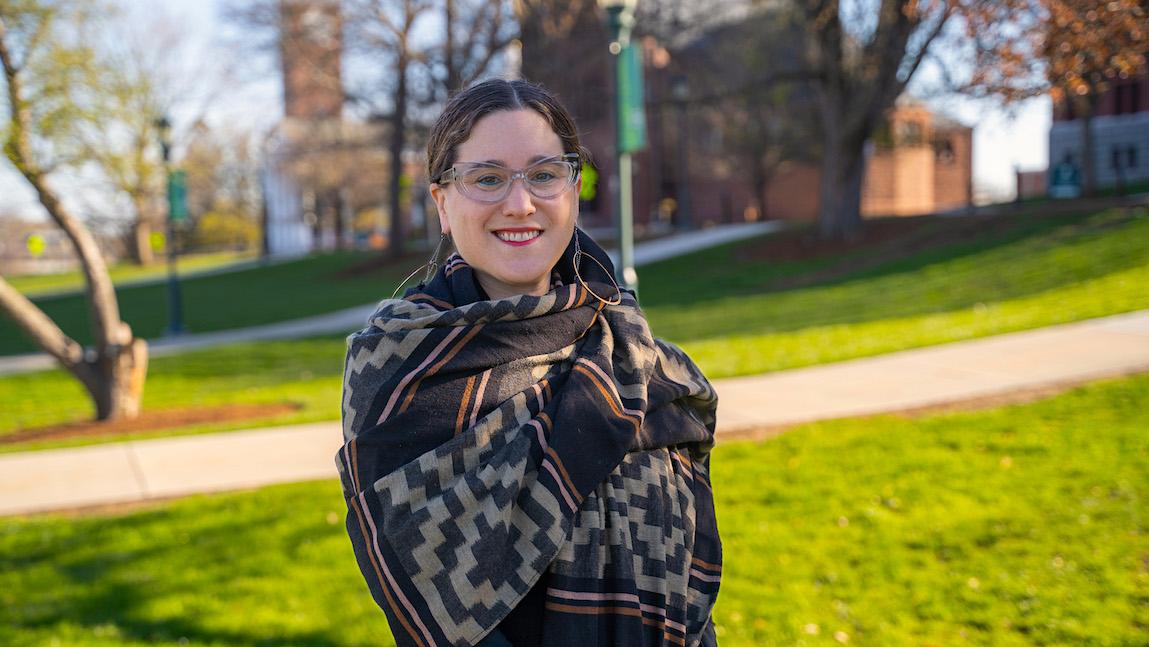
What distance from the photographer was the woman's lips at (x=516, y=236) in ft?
6.30

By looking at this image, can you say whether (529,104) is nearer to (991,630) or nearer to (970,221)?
(991,630)

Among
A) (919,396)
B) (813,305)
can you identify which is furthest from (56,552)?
(813,305)

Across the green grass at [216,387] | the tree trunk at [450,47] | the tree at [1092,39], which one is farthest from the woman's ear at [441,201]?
the tree trunk at [450,47]

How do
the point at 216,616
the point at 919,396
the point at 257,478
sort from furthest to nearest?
the point at 919,396 < the point at 257,478 < the point at 216,616

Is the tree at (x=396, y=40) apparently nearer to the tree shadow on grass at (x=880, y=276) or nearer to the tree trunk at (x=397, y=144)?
the tree trunk at (x=397, y=144)

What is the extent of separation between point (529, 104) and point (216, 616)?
149 inches

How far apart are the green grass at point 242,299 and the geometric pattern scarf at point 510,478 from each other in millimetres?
20732

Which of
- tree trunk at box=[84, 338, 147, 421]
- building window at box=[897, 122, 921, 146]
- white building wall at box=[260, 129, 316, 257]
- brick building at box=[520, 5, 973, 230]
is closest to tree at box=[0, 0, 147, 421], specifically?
tree trunk at box=[84, 338, 147, 421]

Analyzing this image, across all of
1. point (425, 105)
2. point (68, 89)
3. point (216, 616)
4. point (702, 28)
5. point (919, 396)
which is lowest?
point (216, 616)

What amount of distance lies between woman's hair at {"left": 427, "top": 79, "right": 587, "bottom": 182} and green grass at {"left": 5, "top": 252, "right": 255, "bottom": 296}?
36901mm

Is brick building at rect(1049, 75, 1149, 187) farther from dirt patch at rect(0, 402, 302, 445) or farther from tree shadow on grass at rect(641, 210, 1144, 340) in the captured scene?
dirt patch at rect(0, 402, 302, 445)

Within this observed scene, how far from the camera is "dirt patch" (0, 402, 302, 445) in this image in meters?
9.48

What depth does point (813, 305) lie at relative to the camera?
15961 mm

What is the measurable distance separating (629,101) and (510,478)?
6.99 meters
